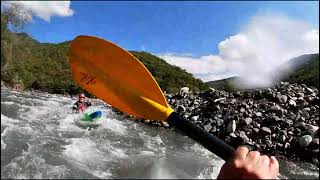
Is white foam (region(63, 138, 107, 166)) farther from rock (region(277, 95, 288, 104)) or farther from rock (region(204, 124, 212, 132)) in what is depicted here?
rock (region(277, 95, 288, 104))

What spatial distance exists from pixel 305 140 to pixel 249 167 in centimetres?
1105

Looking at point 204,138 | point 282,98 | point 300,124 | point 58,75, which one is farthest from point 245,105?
point 58,75

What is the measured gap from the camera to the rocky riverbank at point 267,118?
11.9 m

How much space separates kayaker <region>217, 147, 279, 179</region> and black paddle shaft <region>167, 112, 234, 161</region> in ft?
0.76

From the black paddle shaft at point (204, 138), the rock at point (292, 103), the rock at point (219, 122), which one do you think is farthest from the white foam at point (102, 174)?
the rock at point (292, 103)

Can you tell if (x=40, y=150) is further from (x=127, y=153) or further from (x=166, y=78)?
Result: (x=166, y=78)

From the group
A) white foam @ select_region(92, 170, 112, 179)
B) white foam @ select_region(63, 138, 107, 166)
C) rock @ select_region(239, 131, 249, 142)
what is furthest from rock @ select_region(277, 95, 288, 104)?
white foam @ select_region(92, 170, 112, 179)

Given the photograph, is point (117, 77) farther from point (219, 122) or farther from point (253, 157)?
point (219, 122)

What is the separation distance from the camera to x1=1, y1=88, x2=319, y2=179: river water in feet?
17.9

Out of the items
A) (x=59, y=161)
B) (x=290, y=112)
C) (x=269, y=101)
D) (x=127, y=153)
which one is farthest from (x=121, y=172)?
(x=269, y=101)

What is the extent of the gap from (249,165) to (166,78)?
155 ft

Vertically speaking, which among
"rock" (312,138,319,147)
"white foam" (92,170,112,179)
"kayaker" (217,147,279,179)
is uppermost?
"kayaker" (217,147,279,179)

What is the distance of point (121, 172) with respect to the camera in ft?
21.6

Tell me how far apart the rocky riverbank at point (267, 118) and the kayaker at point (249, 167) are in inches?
409
